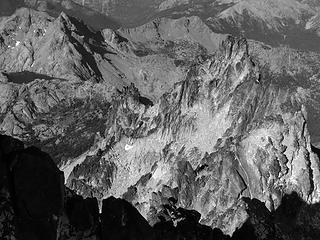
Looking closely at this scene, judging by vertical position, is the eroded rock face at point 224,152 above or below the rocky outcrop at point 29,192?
below

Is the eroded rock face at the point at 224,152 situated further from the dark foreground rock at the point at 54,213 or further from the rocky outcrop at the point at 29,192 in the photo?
the rocky outcrop at the point at 29,192

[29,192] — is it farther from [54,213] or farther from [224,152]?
[224,152]

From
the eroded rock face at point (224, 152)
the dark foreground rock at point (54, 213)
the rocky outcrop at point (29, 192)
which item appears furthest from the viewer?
the eroded rock face at point (224, 152)

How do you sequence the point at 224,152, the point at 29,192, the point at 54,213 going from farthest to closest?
the point at 224,152 < the point at 54,213 < the point at 29,192

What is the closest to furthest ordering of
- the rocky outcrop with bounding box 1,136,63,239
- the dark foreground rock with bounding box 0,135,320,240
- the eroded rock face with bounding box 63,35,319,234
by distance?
the rocky outcrop with bounding box 1,136,63,239 < the dark foreground rock with bounding box 0,135,320,240 < the eroded rock face with bounding box 63,35,319,234

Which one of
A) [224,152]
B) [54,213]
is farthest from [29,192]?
[224,152]

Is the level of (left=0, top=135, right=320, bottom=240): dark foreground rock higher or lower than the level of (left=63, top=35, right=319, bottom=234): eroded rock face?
higher

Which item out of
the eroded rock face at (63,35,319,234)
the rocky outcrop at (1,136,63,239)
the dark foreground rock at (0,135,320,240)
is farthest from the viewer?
the eroded rock face at (63,35,319,234)

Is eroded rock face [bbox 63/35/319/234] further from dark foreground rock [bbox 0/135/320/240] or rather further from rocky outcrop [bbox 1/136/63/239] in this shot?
rocky outcrop [bbox 1/136/63/239]

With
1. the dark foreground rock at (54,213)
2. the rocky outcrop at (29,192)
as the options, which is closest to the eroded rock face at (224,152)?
the dark foreground rock at (54,213)

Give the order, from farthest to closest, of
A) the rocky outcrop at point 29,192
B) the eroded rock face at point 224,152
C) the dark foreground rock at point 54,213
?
the eroded rock face at point 224,152 → the dark foreground rock at point 54,213 → the rocky outcrop at point 29,192

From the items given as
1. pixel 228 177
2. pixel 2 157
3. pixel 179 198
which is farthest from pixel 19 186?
pixel 179 198

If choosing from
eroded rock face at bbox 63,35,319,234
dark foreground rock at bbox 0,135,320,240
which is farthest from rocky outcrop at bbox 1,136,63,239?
eroded rock face at bbox 63,35,319,234
